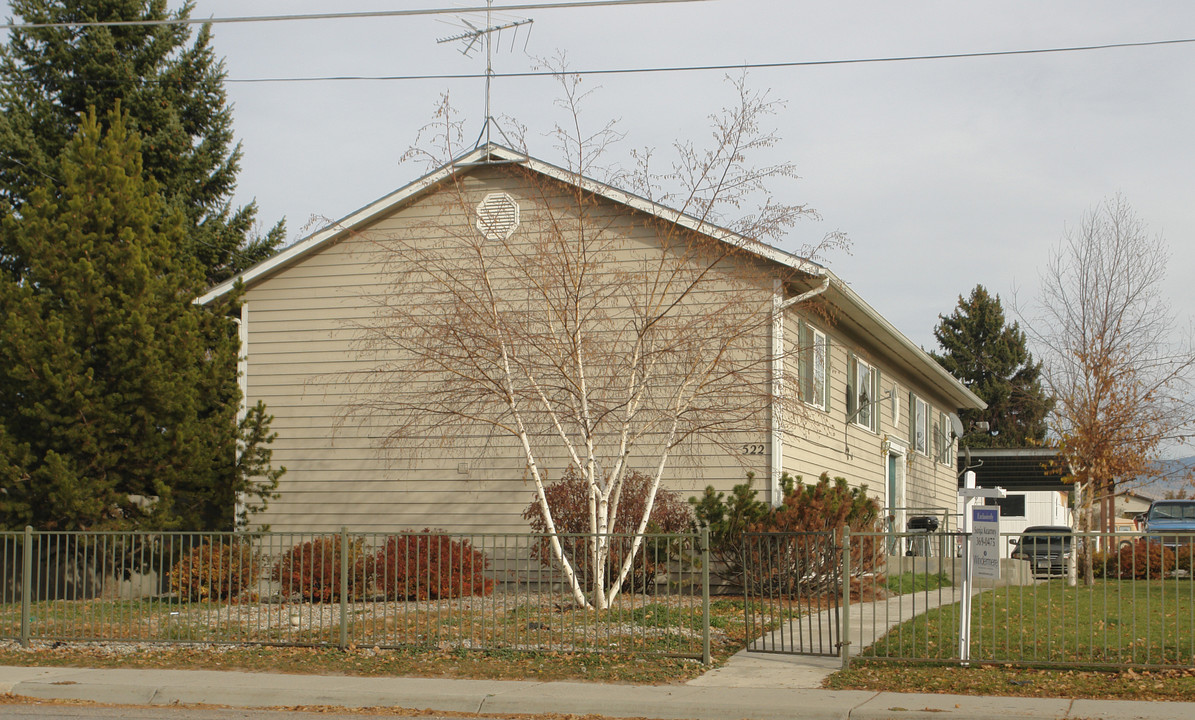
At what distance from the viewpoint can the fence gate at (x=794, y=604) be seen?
434 inches

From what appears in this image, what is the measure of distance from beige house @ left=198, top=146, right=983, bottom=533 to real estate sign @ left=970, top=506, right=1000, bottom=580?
5.71 metres

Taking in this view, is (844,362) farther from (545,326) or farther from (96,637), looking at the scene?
(96,637)

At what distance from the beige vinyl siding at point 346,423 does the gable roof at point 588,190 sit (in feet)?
0.98

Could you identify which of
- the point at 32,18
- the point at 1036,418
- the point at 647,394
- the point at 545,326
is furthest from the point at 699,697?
the point at 1036,418

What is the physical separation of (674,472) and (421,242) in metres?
5.37

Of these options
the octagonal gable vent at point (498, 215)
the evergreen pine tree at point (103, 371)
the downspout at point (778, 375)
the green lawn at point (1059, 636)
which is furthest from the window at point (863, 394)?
the evergreen pine tree at point (103, 371)

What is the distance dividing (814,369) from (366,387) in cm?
718

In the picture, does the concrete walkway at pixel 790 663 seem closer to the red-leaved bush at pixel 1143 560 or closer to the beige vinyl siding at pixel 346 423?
the red-leaved bush at pixel 1143 560

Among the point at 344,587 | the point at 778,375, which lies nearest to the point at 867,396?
the point at 778,375

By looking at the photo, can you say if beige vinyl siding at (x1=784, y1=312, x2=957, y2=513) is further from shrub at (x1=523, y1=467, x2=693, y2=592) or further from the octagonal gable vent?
the octagonal gable vent

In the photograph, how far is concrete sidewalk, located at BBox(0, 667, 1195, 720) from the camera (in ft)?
29.1

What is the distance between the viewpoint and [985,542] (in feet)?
34.7

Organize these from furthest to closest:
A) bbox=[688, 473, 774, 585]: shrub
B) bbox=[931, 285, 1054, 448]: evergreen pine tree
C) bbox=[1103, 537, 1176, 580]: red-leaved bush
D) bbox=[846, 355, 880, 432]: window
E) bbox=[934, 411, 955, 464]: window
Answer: bbox=[931, 285, 1054, 448]: evergreen pine tree → bbox=[934, 411, 955, 464]: window → bbox=[846, 355, 880, 432]: window → bbox=[688, 473, 774, 585]: shrub → bbox=[1103, 537, 1176, 580]: red-leaved bush

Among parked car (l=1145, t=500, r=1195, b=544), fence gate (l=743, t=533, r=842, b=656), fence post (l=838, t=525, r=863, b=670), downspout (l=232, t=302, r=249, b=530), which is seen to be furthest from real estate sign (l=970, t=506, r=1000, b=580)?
parked car (l=1145, t=500, r=1195, b=544)
